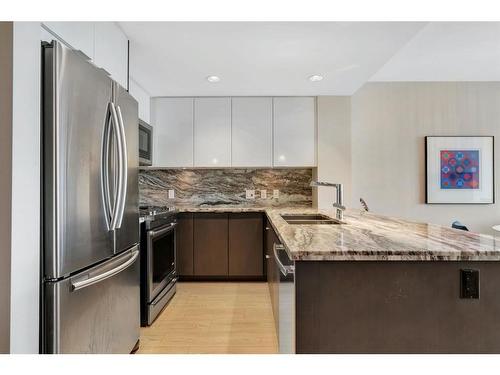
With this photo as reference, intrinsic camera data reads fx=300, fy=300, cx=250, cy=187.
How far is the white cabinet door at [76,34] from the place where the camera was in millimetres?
1368

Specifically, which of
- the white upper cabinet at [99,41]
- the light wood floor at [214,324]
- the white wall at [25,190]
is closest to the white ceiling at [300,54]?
the white upper cabinet at [99,41]

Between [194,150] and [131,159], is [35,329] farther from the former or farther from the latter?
[194,150]

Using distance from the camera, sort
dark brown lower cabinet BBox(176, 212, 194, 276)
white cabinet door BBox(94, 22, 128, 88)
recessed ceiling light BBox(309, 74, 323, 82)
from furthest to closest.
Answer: dark brown lower cabinet BBox(176, 212, 194, 276)
recessed ceiling light BBox(309, 74, 323, 82)
white cabinet door BBox(94, 22, 128, 88)

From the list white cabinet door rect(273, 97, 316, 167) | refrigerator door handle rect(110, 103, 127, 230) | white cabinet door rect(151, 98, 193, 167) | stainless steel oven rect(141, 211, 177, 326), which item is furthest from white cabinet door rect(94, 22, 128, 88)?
white cabinet door rect(273, 97, 316, 167)

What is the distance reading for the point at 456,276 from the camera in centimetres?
109

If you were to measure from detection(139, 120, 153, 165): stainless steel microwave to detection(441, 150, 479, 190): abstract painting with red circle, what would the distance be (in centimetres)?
360

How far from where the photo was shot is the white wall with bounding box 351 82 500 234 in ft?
12.7

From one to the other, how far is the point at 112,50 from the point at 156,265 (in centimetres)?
166

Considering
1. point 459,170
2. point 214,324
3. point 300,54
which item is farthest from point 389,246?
point 459,170

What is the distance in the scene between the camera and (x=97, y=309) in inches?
57.0

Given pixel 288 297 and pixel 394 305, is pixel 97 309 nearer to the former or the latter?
pixel 288 297

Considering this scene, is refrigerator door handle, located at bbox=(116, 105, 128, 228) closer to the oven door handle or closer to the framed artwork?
the oven door handle

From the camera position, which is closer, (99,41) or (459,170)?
(99,41)

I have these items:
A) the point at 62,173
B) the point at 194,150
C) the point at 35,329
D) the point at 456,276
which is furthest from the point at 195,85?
the point at 456,276
